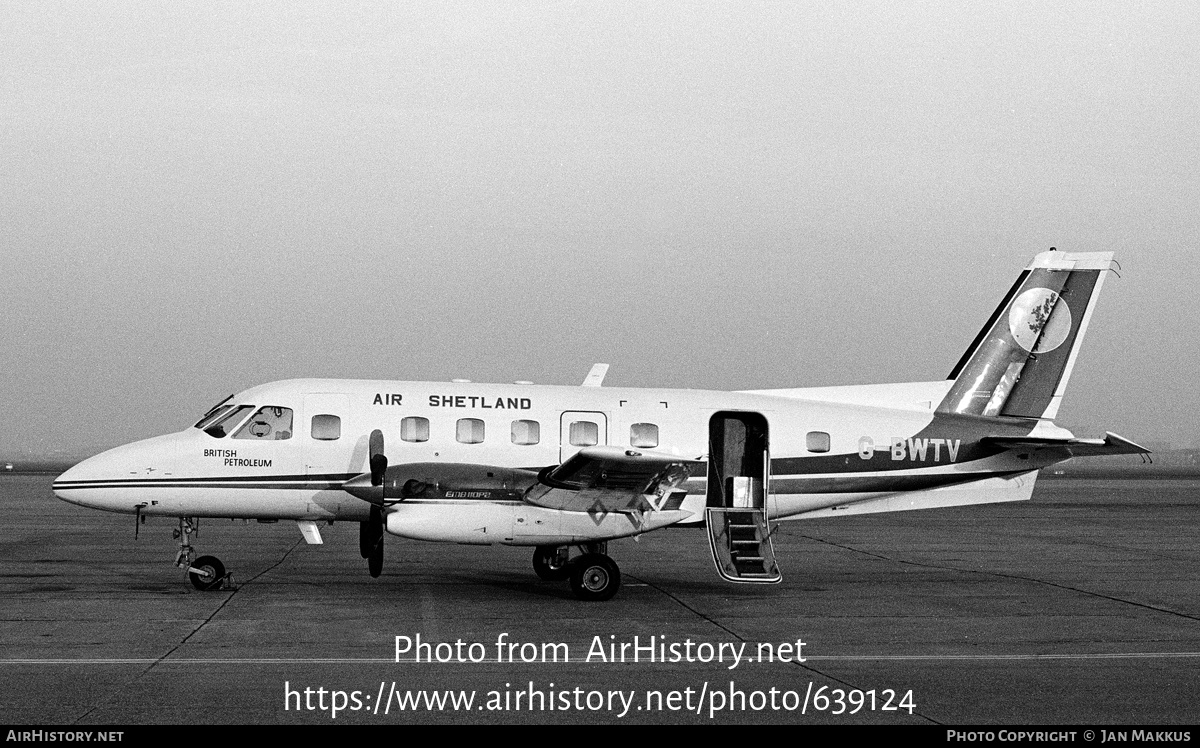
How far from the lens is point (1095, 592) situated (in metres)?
15.9

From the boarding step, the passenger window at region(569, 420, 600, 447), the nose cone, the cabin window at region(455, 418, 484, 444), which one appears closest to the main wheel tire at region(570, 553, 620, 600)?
the boarding step

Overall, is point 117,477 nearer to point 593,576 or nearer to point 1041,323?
point 593,576

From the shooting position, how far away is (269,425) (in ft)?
51.5

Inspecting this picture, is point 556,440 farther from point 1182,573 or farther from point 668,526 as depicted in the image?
point 1182,573

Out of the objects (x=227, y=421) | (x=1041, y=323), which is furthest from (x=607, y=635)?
(x=1041, y=323)

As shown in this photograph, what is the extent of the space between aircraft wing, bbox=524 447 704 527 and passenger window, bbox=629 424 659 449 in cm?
100

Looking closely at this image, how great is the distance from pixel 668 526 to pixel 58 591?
7844 millimetres

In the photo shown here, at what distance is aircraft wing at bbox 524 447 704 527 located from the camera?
13727 mm

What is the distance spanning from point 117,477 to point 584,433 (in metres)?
6.07

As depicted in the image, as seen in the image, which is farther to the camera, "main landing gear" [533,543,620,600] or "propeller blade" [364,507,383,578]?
"main landing gear" [533,543,620,600]

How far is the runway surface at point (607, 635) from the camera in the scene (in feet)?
28.3

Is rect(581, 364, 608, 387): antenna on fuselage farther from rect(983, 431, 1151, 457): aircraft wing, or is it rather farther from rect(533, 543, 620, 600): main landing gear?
rect(983, 431, 1151, 457): aircraft wing

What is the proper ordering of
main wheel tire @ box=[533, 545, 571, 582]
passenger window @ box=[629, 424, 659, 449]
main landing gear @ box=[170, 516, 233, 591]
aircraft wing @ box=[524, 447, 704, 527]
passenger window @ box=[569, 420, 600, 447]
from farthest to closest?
main wheel tire @ box=[533, 545, 571, 582] < passenger window @ box=[629, 424, 659, 449] < passenger window @ box=[569, 420, 600, 447] < main landing gear @ box=[170, 516, 233, 591] < aircraft wing @ box=[524, 447, 704, 527]
